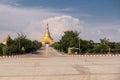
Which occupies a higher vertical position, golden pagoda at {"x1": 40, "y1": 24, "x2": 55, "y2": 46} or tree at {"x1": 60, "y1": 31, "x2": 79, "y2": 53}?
golden pagoda at {"x1": 40, "y1": 24, "x2": 55, "y2": 46}

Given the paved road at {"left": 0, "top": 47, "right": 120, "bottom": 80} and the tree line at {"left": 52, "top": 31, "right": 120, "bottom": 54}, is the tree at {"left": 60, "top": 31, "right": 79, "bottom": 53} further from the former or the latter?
the paved road at {"left": 0, "top": 47, "right": 120, "bottom": 80}

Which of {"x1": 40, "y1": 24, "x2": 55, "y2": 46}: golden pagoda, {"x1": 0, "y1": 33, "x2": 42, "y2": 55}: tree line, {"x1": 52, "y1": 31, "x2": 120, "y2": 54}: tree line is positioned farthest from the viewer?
{"x1": 40, "y1": 24, "x2": 55, "y2": 46}: golden pagoda

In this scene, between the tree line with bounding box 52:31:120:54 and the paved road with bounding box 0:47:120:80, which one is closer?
the paved road with bounding box 0:47:120:80

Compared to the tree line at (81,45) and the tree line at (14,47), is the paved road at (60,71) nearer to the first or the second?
the tree line at (14,47)

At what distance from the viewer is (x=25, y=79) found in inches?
566

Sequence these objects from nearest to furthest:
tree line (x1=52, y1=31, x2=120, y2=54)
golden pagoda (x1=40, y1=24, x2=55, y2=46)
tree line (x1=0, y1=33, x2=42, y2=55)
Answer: tree line (x1=0, y1=33, x2=42, y2=55) < tree line (x1=52, y1=31, x2=120, y2=54) < golden pagoda (x1=40, y1=24, x2=55, y2=46)

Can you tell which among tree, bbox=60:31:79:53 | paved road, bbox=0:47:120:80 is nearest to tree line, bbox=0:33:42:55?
tree, bbox=60:31:79:53

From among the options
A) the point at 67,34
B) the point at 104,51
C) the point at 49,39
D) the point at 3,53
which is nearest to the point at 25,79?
the point at 3,53

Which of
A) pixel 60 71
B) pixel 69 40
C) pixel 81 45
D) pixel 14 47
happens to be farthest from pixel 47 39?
pixel 60 71

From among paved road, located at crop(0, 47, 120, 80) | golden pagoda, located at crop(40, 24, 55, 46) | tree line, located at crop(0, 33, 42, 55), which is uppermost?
golden pagoda, located at crop(40, 24, 55, 46)

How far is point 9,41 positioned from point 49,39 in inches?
2937

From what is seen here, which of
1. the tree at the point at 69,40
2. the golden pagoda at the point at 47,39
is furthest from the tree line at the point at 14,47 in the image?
the golden pagoda at the point at 47,39

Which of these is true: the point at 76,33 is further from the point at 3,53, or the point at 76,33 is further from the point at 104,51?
the point at 3,53

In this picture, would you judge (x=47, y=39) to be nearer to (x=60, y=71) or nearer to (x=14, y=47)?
(x=14, y=47)
